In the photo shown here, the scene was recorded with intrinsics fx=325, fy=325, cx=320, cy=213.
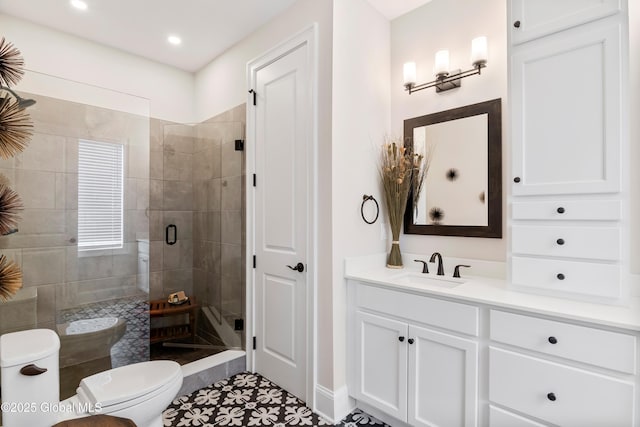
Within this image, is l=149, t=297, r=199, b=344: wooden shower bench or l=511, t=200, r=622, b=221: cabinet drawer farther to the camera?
l=149, t=297, r=199, b=344: wooden shower bench

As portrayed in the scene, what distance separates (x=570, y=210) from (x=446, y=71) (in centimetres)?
113

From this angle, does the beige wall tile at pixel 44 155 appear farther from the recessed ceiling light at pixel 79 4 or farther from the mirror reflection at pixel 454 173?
the mirror reflection at pixel 454 173

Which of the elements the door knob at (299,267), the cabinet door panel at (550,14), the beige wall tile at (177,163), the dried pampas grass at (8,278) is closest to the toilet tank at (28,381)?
the dried pampas grass at (8,278)

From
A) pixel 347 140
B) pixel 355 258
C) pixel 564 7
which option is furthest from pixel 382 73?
pixel 355 258

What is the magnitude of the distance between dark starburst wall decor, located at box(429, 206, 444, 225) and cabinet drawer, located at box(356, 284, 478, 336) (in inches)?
26.3

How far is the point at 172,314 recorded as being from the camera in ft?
9.79

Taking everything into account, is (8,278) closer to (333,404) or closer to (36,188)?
(36,188)

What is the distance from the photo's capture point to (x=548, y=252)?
1562 mm

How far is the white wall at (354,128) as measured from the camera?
2.04 metres

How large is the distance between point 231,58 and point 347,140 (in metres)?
1.61

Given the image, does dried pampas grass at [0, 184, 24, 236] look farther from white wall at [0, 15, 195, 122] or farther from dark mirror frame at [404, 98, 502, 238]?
dark mirror frame at [404, 98, 502, 238]

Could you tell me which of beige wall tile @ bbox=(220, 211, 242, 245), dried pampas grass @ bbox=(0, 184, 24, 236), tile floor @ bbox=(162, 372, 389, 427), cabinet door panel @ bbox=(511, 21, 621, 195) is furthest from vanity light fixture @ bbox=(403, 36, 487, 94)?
dried pampas grass @ bbox=(0, 184, 24, 236)

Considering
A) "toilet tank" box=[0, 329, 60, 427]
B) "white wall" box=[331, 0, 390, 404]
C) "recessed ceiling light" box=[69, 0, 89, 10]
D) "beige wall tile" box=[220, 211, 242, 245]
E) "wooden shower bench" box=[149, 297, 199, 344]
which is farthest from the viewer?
"wooden shower bench" box=[149, 297, 199, 344]

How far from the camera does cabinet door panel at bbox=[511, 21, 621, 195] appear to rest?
1.41 meters
